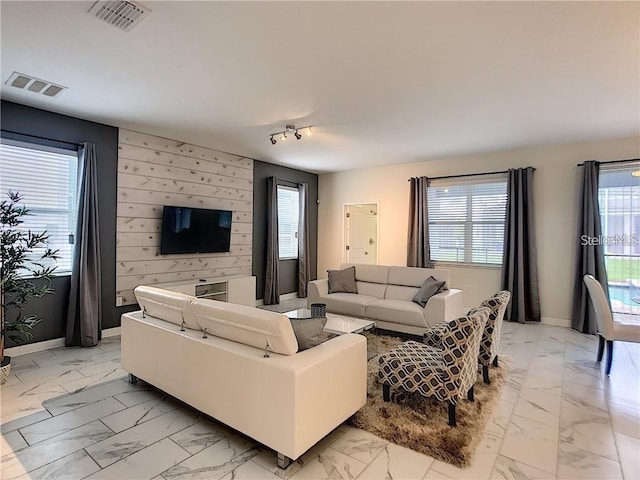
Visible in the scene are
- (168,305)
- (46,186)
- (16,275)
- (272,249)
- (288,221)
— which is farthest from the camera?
(288,221)

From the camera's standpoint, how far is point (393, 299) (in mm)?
4848

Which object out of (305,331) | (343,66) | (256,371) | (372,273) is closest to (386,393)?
(305,331)

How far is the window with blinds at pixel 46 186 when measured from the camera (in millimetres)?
3672

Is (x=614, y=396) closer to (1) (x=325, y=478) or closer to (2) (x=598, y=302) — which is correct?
(2) (x=598, y=302)

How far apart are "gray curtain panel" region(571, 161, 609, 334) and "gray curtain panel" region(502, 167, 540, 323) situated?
0.55 m

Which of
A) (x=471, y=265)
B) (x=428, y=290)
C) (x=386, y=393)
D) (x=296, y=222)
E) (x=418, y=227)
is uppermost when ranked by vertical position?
(x=296, y=222)

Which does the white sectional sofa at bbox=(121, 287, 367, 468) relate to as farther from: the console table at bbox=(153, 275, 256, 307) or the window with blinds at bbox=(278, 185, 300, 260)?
the window with blinds at bbox=(278, 185, 300, 260)

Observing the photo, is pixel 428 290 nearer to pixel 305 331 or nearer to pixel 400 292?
pixel 400 292

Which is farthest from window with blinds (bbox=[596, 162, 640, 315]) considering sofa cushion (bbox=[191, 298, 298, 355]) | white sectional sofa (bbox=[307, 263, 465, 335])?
sofa cushion (bbox=[191, 298, 298, 355])

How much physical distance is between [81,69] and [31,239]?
1715mm

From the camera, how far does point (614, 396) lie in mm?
2846

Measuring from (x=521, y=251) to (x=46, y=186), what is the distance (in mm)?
6432

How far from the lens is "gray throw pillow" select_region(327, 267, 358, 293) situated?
524cm

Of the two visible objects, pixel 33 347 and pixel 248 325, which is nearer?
pixel 248 325
